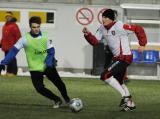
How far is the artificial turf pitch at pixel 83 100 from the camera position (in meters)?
12.6

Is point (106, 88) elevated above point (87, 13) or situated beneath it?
situated beneath

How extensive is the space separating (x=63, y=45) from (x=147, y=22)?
333 cm

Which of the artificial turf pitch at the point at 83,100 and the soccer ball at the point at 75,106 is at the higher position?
the soccer ball at the point at 75,106

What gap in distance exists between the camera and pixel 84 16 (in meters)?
26.9

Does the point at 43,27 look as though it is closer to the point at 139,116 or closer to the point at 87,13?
the point at 87,13

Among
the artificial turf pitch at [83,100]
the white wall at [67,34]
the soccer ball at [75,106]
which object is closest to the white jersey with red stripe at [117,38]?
the artificial turf pitch at [83,100]

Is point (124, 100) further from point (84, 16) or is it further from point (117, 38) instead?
point (84, 16)

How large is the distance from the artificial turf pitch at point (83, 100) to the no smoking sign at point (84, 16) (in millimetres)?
5125

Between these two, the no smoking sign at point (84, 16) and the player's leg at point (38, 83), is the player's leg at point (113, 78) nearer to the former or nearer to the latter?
the player's leg at point (38, 83)

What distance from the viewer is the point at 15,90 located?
707 inches

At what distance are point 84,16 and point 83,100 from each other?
452 inches

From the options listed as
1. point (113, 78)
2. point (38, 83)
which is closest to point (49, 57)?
point (38, 83)

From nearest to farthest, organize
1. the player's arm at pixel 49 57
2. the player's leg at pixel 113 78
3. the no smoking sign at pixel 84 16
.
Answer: the player's arm at pixel 49 57, the player's leg at pixel 113 78, the no smoking sign at pixel 84 16

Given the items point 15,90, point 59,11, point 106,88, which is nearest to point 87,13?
point 59,11
